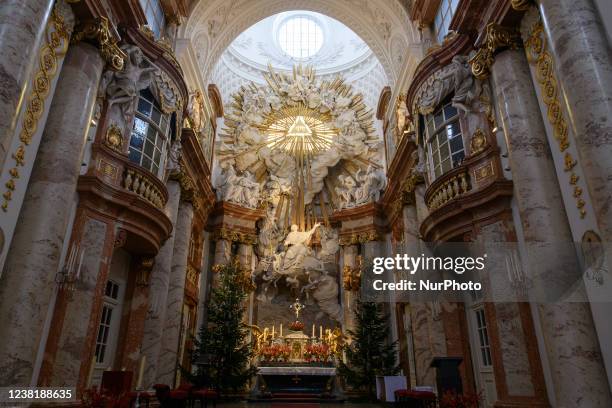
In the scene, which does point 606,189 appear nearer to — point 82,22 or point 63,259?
point 63,259

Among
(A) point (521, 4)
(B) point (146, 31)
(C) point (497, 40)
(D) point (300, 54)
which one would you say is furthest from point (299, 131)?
(A) point (521, 4)

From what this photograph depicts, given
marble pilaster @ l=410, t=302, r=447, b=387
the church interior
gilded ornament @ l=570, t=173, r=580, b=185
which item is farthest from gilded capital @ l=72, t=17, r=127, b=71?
marble pilaster @ l=410, t=302, r=447, b=387

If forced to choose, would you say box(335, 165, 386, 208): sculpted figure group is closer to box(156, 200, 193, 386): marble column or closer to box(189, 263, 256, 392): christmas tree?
box(189, 263, 256, 392): christmas tree

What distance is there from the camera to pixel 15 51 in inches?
237

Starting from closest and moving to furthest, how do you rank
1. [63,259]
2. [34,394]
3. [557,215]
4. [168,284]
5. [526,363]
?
[34,394] → [557,215] → [526,363] → [63,259] → [168,284]

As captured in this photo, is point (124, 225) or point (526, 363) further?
point (124, 225)

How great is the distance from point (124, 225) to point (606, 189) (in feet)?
28.8

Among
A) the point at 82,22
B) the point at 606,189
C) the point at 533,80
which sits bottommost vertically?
the point at 606,189

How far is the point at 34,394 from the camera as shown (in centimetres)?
661

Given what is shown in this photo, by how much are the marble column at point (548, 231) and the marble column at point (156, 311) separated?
8566 millimetres

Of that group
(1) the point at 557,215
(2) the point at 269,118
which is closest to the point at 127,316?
(1) the point at 557,215

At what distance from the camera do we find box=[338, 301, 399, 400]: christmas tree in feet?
43.0

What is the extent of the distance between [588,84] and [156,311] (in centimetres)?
1015

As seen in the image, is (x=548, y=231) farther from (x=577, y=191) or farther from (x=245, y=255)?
(x=245, y=255)
